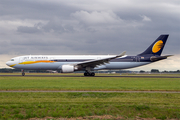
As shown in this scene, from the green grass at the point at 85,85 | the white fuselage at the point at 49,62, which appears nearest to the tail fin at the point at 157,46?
the white fuselage at the point at 49,62

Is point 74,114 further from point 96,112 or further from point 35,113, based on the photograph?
point 35,113

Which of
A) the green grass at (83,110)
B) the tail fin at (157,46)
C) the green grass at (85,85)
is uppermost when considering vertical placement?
the tail fin at (157,46)

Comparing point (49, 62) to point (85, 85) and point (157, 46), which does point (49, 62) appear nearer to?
point (85, 85)

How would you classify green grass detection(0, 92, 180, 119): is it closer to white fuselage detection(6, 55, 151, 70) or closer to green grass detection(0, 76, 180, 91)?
green grass detection(0, 76, 180, 91)

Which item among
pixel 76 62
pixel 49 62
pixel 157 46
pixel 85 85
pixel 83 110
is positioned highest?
pixel 157 46

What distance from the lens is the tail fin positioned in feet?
148

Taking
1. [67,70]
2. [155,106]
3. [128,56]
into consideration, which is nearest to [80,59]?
[67,70]

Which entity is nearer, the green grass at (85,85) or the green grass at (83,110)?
the green grass at (83,110)

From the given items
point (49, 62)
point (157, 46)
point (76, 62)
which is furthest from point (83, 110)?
point (157, 46)

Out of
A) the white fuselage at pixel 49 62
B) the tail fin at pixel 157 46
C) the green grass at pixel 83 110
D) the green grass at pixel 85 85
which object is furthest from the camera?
the tail fin at pixel 157 46

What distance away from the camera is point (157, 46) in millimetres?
45188

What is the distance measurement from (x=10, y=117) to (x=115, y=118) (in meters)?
4.88

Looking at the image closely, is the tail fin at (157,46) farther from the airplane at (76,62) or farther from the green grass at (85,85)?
the green grass at (85,85)

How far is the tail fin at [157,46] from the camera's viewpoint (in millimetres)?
45156
